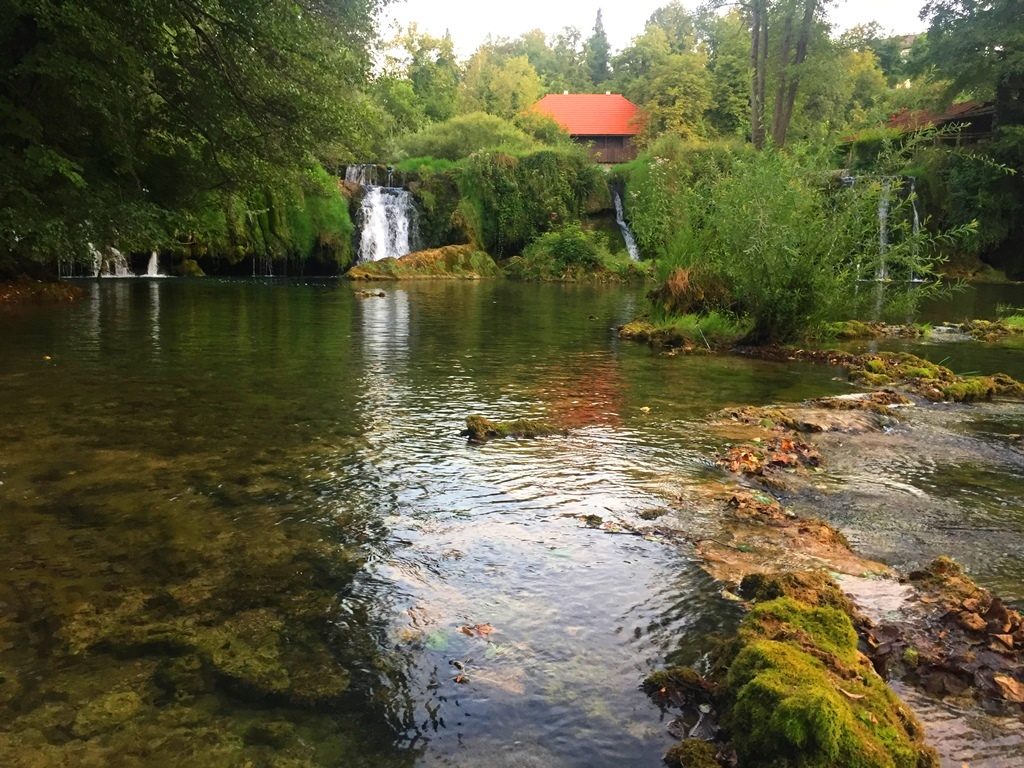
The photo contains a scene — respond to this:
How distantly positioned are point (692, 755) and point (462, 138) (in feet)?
152

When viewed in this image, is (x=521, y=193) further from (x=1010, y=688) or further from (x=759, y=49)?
(x=1010, y=688)

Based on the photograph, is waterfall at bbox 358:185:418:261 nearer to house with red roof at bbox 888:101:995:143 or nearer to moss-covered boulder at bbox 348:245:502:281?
moss-covered boulder at bbox 348:245:502:281

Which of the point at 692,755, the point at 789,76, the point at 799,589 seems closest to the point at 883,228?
the point at 799,589

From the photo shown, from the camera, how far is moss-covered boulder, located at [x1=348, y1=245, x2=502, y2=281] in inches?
1270

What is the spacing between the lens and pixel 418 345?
12664 millimetres

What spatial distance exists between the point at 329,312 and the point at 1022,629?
51.8 feet

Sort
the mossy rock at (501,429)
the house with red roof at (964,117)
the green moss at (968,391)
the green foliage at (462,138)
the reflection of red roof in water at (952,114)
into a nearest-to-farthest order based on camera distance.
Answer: the mossy rock at (501,429)
the green moss at (968,391)
the house with red roof at (964,117)
the reflection of red roof in water at (952,114)
the green foliage at (462,138)

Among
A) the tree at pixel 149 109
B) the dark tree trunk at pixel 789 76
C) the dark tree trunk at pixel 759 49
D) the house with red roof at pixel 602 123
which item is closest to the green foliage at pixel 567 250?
the dark tree trunk at pixel 759 49

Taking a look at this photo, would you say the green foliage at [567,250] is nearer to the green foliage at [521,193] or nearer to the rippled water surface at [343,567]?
the green foliage at [521,193]

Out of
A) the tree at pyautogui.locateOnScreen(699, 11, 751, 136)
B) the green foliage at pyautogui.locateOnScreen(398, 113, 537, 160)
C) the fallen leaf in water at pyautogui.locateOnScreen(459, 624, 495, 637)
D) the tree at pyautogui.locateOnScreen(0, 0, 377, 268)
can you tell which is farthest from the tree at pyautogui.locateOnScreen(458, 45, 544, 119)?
the fallen leaf in water at pyautogui.locateOnScreen(459, 624, 495, 637)

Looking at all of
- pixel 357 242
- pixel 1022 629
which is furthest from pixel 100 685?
pixel 357 242

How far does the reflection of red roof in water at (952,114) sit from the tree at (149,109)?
110ft

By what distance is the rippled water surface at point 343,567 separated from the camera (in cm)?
275

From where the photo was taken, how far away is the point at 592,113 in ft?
188
